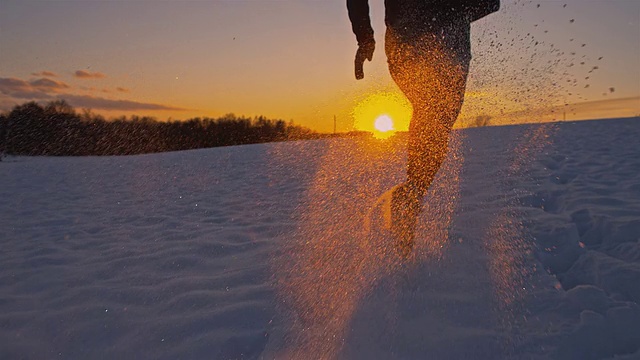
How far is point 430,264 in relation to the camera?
2.25 m

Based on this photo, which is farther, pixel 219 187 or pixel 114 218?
pixel 219 187

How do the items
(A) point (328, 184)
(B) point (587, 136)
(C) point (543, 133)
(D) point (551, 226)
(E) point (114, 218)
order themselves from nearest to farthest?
1. (D) point (551, 226)
2. (E) point (114, 218)
3. (A) point (328, 184)
4. (B) point (587, 136)
5. (C) point (543, 133)

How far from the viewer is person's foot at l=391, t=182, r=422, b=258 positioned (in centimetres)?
224

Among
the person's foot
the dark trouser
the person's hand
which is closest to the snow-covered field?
the person's foot

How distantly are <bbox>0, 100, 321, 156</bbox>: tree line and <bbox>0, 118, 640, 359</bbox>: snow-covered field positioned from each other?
39.1 ft

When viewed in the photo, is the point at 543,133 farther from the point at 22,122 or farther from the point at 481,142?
the point at 22,122

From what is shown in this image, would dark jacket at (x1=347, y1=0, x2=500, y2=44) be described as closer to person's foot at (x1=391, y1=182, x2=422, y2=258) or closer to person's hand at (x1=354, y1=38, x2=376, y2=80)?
person's hand at (x1=354, y1=38, x2=376, y2=80)

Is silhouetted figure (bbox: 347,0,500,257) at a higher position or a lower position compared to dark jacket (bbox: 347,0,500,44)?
lower

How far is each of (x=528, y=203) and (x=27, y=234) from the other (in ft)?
13.8

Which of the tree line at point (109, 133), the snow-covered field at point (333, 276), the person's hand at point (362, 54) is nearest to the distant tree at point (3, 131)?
the tree line at point (109, 133)

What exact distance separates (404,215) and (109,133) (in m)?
24.2

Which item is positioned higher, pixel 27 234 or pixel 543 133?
pixel 543 133

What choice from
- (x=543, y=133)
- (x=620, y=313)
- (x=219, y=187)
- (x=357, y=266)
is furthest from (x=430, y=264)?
(x=543, y=133)

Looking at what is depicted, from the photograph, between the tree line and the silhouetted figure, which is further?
the tree line
